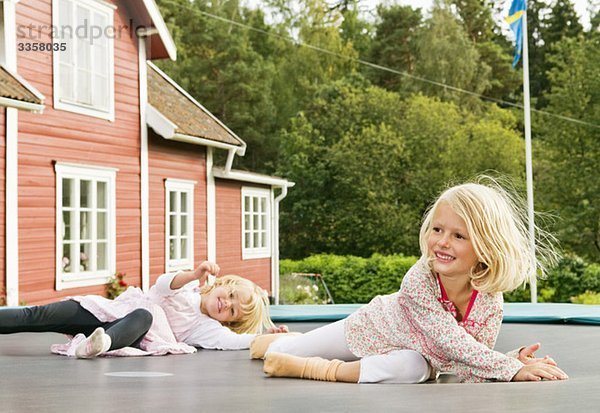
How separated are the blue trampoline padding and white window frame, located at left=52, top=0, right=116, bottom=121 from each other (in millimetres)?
3652

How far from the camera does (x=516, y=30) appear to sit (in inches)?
461

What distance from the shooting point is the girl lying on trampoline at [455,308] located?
2383mm

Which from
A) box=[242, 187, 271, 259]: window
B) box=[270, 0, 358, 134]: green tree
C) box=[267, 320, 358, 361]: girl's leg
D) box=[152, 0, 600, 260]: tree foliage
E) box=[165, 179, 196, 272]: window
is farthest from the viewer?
box=[270, 0, 358, 134]: green tree

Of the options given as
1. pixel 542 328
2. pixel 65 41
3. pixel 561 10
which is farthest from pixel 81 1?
pixel 561 10

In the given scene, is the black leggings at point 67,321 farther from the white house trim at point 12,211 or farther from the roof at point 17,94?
the white house trim at point 12,211

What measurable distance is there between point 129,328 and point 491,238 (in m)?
1.39

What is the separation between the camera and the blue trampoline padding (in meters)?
4.58

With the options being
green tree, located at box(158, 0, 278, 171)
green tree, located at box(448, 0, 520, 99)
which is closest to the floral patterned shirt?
green tree, located at box(158, 0, 278, 171)

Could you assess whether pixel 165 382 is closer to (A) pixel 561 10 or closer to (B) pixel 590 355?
(B) pixel 590 355

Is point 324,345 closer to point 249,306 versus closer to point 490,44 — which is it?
point 249,306

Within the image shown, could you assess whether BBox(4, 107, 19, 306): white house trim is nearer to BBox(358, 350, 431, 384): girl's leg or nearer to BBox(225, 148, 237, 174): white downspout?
BBox(225, 148, 237, 174): white downspout

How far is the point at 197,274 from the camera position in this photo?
3.06 meters

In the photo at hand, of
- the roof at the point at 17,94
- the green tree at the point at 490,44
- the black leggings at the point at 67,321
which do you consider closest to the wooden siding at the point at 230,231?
the roof at the point at 17,94

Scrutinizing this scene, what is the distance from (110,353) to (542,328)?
2321mm
